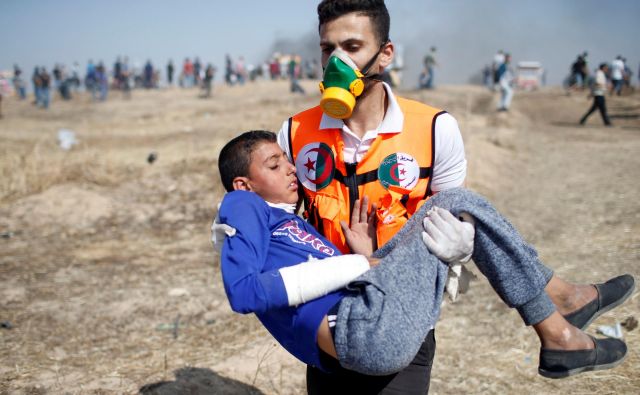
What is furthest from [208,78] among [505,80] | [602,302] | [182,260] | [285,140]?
[602,302]

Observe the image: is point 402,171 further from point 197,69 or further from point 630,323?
point 197,69

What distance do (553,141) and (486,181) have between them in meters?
5.69

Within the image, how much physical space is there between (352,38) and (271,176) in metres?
0.72

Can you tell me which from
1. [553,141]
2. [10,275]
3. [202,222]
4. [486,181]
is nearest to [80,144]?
[202,222]

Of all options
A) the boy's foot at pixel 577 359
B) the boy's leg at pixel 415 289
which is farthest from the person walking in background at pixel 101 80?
the boy's foot at pixel 577 359

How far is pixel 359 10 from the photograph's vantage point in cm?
243

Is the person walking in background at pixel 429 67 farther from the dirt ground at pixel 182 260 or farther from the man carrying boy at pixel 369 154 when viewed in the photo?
the man carrying boy at pixel 369 154

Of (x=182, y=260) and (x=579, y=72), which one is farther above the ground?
(x=579, y=72)

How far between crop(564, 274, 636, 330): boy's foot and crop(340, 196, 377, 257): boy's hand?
2.92 feet

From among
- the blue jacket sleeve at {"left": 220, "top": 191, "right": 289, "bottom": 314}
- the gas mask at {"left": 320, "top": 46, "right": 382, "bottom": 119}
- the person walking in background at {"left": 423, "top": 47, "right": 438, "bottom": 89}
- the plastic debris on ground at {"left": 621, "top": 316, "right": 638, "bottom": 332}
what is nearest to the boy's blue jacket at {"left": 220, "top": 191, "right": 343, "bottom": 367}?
the blue jacket sleeve at {"left": 220, "top": 191, "right": 289, "bottom": 314}

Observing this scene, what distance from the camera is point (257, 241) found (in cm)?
203

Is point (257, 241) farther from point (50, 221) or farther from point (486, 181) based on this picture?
point (486, 181)

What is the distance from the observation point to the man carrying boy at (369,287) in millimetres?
1897

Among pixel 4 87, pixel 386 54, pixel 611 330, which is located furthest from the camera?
pixel 4 87
